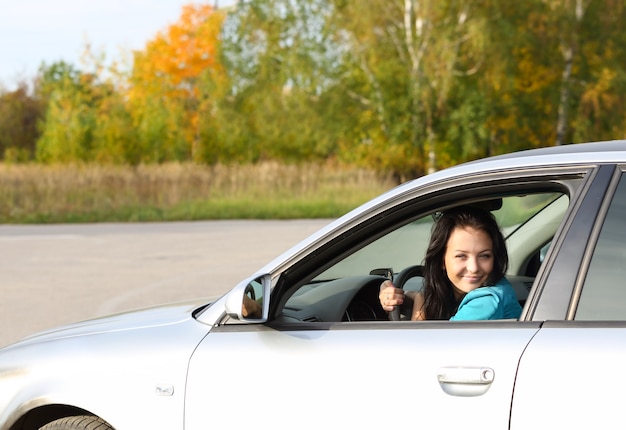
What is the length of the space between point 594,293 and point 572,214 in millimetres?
220

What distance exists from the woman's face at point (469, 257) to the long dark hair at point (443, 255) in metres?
0.02

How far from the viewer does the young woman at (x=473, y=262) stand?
3.25 meters

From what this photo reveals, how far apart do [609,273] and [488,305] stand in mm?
552

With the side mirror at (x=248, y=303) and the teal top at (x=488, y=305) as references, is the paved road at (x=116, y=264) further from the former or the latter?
the teal top at (x=488, y=305)

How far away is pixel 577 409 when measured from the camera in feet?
8.48

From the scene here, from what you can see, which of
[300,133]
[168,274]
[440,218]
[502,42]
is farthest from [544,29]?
[440,218]

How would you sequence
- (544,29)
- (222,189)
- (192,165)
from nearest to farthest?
(222,189), (192,165), (544,29)

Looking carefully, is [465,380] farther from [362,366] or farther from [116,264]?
[116,264]

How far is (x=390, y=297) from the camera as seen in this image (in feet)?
11.9

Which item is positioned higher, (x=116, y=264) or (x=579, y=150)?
(x=579, y=150)

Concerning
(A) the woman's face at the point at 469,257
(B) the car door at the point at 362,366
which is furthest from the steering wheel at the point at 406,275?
(B) the car door at the point at 362,366

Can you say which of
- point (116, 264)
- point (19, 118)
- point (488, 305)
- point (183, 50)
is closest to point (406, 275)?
point (488, 305)

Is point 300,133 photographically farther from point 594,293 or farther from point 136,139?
point 594,293

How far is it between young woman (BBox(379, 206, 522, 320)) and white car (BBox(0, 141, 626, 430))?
98 mm
